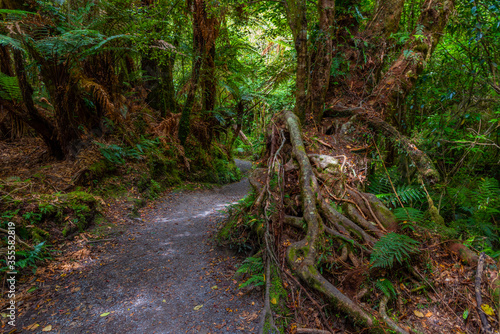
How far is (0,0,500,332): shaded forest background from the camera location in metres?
2.92

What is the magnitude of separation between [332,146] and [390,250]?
2299mm

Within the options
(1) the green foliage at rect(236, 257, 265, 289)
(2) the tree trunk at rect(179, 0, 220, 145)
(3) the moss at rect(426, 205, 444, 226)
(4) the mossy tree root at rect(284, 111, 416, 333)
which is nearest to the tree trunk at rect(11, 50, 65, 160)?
(2) the tree trunk at rect(179, 0, 220, 145)

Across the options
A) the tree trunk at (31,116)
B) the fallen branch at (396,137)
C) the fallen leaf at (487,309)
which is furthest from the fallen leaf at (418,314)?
the tree trunk at (31,116)

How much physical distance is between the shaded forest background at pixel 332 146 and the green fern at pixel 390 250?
2cm

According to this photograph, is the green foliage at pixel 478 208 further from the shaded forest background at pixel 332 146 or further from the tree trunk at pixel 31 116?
the tree trunk at pixel 31 116

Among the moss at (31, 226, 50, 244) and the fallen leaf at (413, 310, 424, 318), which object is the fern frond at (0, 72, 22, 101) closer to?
→ the moss at (31, 226, 50, 244)

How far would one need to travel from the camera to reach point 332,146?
4539 millimetres

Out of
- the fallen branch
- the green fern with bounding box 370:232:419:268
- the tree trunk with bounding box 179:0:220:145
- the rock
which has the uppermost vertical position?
the tree trunk with bounding box 179:0:220:145

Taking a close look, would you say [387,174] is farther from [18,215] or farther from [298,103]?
[18,215]

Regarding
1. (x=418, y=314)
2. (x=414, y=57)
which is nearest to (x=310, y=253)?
(x=418, y=314)

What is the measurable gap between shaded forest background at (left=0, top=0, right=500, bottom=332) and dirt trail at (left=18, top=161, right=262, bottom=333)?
44 cm

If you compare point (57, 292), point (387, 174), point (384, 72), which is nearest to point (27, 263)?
point (57, 292)

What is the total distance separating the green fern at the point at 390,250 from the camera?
2.56m

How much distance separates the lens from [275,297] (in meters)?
2.79
